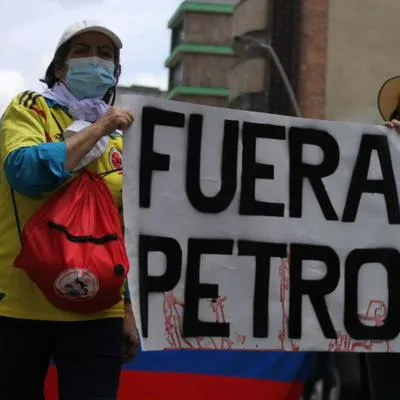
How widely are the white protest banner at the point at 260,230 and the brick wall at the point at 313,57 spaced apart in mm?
16939

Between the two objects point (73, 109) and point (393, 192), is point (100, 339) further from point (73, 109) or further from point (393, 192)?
point (393, 192)

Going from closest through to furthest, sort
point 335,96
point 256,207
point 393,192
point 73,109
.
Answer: point 73,109 < point 256,207 < point 393,192 < point 335,96

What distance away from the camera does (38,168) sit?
252 cm

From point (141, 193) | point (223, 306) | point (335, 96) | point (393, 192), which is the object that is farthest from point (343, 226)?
point (335, 96)

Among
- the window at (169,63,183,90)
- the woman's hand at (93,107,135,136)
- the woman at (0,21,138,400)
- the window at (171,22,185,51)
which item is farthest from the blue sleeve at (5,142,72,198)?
the window at (171,22,185,51)

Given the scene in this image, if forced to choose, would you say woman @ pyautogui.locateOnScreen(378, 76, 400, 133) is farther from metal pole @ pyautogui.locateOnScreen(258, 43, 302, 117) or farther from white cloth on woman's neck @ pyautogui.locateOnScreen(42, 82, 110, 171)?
metal pole @ pyautogui.locateOnScreen(258, 43, 302, 117)

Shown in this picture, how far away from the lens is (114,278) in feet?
8.34

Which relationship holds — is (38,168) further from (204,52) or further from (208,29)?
(208,29)

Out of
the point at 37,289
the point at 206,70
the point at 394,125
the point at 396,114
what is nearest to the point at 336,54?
the point at 396,114

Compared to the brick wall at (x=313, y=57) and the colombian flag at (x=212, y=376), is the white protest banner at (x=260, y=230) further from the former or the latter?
the brick wall at (x=313, y=57)

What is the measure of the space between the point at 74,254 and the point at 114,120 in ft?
1.43

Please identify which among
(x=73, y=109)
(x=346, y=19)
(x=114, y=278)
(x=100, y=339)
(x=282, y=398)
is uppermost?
(x=346, y=19)

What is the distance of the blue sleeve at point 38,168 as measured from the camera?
2.53 metres

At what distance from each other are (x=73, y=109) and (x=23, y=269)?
1.74ft
